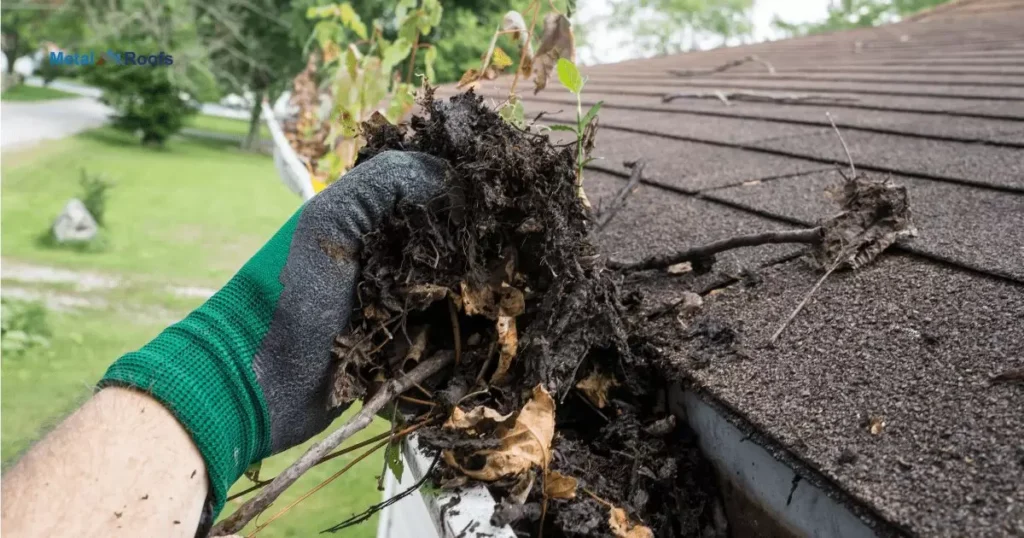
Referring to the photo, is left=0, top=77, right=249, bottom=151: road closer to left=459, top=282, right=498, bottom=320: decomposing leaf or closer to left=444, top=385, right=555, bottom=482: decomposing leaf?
left=459, top=282, right=498, bottom=320: decomposing leaf

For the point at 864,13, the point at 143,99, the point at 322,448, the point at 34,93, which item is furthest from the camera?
the point at 34,93

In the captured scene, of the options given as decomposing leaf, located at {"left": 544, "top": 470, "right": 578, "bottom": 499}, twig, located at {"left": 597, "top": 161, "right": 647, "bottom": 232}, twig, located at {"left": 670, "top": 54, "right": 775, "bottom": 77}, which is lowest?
decomposing leaf, located at {"left": 544, "top": 470, "right": 578, "bottom": 499}

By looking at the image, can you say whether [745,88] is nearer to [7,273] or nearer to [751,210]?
[751,210]

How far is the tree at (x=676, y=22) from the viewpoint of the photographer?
90.2 ft

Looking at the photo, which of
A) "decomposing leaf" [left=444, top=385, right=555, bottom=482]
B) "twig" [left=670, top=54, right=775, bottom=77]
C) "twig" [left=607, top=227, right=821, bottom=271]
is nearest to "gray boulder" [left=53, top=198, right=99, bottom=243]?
"twig" [left=670, top=54, right=775, bottom=77]

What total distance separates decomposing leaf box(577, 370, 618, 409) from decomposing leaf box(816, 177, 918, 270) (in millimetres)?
454

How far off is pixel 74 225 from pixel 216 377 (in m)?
12.5

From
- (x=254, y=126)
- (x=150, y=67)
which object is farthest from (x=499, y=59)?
(x=254, y=126)

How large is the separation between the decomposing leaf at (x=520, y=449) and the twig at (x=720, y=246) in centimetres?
46

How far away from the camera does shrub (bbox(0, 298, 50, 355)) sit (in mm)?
7609

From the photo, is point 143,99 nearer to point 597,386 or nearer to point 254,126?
point 254,126

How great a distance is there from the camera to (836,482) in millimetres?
730

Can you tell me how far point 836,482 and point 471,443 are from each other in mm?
474

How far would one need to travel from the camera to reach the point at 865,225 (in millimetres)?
1257
